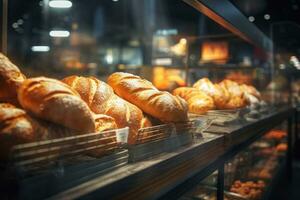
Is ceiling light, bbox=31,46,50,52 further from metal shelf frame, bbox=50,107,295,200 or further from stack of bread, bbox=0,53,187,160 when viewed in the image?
stack of bread, bbox=0,53,187,160

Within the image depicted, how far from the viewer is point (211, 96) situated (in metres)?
2.16

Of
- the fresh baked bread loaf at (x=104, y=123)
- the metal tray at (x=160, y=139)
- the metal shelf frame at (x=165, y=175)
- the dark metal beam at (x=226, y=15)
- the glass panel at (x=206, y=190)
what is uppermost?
the dark metal beam at (x=226, y=15)

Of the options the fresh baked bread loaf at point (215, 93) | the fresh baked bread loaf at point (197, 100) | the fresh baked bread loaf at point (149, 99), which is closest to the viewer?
the fresh baked bread loaf at point (149, 99)

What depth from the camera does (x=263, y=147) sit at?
3.81 m

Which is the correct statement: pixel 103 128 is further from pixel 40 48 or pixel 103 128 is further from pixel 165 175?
pixel 40 48

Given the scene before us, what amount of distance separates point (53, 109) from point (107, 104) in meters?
0.33

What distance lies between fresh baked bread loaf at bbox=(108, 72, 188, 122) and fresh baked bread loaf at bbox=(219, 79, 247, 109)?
94cm

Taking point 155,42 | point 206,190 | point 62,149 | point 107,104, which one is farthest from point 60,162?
point 155,42

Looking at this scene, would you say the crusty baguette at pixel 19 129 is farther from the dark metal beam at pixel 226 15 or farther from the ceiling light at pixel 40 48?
the ceiling light at pixel 40 48

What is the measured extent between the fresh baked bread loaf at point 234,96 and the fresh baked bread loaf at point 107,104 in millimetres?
1177

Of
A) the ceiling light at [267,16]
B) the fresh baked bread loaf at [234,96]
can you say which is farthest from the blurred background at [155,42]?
the fresh baked bread loaf at [234,96]

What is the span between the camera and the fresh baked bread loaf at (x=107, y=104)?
1.12 meters

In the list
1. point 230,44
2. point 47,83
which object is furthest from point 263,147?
point 47,83

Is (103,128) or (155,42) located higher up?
(155,42)
